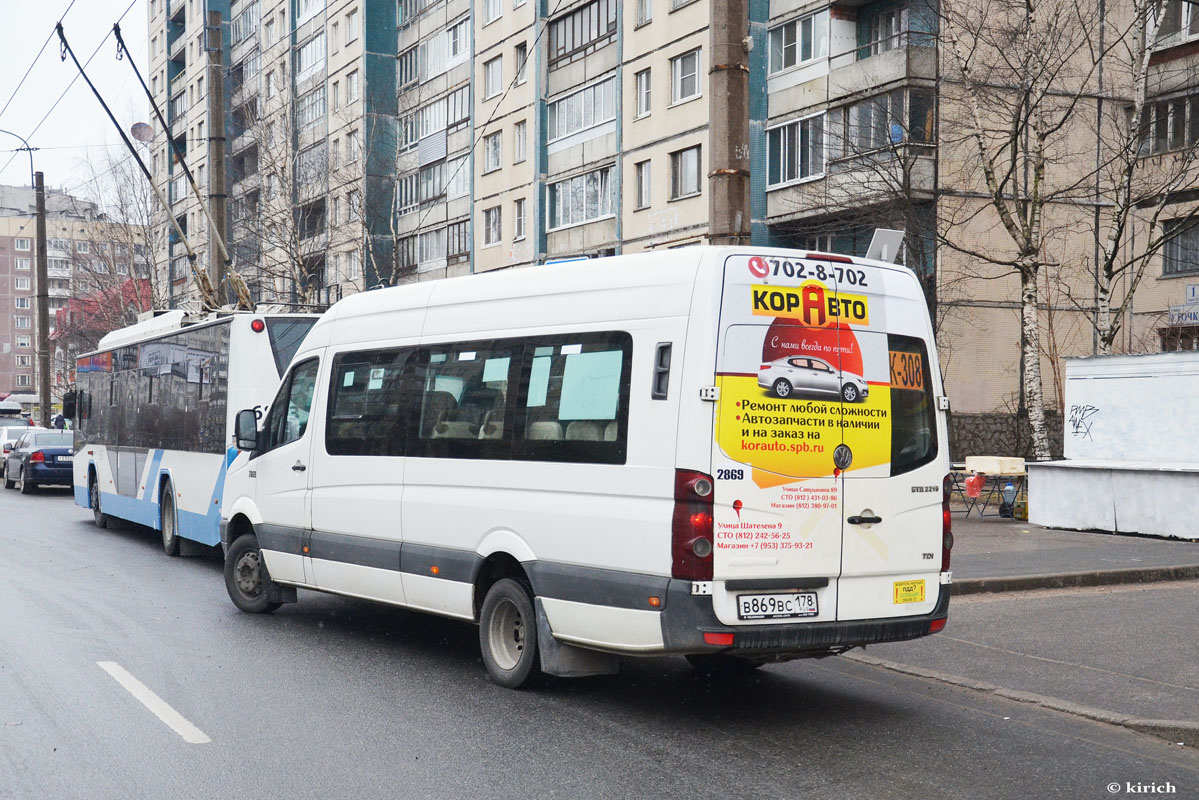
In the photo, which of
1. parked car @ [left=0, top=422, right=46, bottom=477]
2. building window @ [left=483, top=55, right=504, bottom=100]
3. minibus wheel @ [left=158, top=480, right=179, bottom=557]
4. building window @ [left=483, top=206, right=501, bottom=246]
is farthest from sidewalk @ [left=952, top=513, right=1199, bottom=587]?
building window @ [left=483, top=55, right=504, bottom=100]

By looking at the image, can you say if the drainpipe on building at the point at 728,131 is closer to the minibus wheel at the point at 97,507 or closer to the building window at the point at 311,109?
the minibus wheel at the point at 97,507

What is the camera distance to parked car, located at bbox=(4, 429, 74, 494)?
95.3 feet

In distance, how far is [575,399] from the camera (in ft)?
24.0

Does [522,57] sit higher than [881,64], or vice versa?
[522,57]

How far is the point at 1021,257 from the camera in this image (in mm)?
23734

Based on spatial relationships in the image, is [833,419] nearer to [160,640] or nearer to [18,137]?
[160,640]

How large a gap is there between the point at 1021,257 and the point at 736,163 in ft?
52.7

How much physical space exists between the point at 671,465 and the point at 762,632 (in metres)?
0.99

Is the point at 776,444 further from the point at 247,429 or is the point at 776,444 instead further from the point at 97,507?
the point at 97,507

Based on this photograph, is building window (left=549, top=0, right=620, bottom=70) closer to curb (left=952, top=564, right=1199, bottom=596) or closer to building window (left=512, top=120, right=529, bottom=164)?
building window (left=512, top=120, right=529, bottom=164)

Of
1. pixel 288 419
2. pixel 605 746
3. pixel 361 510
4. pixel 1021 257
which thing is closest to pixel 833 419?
pixel 605 746

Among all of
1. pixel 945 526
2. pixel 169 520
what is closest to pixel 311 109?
pixel 169 520

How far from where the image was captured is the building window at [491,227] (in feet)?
157

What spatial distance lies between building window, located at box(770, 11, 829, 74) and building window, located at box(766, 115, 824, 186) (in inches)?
72.0
